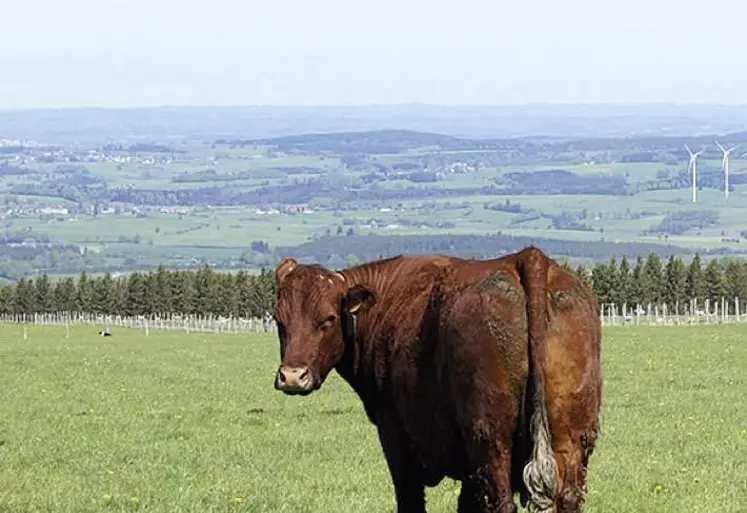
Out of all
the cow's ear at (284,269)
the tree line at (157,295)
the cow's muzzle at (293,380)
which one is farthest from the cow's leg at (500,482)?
the tree line at (157,295)

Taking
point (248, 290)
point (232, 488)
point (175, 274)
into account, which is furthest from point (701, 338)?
point (175, 274)

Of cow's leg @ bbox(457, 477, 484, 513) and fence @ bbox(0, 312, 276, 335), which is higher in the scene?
cow's leg @ bbox(457, 477, 484, 513)

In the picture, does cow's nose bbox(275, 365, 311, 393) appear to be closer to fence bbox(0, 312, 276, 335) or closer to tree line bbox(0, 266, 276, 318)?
fence bbox(0, 312, 276, 335)

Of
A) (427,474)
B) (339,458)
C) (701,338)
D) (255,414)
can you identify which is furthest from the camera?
(701,338)

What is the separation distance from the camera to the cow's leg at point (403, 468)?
9.71 meters

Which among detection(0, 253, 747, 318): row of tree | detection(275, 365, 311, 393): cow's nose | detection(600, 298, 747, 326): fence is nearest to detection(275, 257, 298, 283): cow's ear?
detection(275, 365, 311, 393): cow's nose

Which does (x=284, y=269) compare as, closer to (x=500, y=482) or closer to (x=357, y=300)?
(x=357, y=300)

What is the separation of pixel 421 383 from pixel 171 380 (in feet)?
77.0

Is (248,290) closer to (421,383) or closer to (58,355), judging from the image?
(58,355)

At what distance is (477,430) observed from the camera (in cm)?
846

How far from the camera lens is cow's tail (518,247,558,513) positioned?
320 inches

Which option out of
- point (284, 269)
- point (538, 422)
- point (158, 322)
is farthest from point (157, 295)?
point (538, 422)

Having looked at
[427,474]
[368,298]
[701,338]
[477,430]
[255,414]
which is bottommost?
[701,338]

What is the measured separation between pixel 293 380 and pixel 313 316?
551 mm
